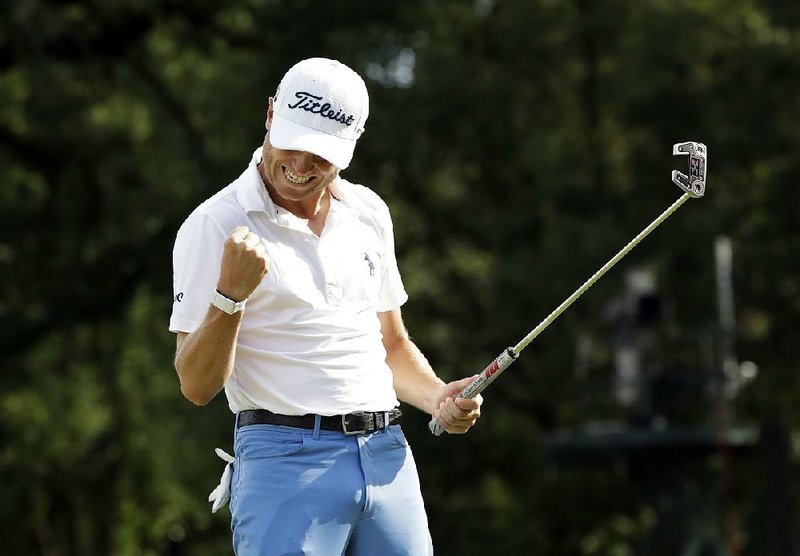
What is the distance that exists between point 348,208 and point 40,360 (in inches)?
732

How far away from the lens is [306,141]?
12.3 ft

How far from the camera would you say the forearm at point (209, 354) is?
3.62 metres

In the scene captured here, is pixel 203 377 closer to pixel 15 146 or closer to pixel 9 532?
pixel 15 146

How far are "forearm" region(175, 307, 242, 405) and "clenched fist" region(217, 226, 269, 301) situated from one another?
6 centimetres

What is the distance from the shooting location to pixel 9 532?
77.3 feet

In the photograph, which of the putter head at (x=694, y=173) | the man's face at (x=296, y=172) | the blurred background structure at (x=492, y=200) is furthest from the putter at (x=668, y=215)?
the blurred background structure at (x=492, y=200)

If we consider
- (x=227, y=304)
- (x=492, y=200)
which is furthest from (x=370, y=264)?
(x=492, y=200)

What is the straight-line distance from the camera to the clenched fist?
3.55 meters

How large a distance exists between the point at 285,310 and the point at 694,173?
105 cm

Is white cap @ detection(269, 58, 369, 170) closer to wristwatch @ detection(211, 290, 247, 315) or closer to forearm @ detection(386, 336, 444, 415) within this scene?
wristwatch @ detection(211, 290, 247, 315)

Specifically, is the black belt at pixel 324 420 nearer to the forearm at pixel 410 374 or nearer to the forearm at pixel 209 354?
the forearm at pixel 209 354

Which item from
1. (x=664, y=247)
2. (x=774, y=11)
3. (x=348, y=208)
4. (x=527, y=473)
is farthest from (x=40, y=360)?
(x=348, y=208)

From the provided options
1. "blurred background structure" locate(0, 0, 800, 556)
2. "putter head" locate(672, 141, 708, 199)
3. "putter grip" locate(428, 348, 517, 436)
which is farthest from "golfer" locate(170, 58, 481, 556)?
"blurred background structure" locate(0, 0, 800, 556)

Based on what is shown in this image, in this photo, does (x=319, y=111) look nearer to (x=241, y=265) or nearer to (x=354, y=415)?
(x=241, y=265)
